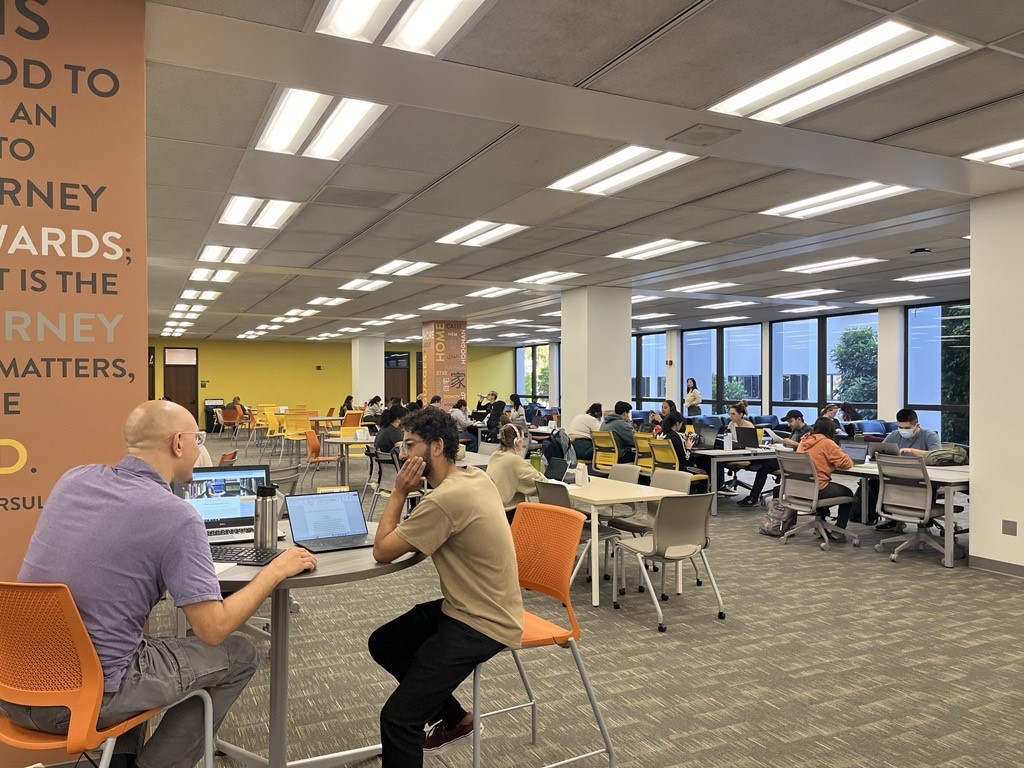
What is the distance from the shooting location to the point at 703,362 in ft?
65.3

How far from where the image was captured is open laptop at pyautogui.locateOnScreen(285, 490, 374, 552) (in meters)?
2.82

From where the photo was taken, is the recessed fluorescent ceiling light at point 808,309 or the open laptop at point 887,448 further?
the recessed fluorescent ceiling light at point 808,309

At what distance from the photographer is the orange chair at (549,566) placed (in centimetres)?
281

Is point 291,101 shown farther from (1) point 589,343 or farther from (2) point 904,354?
(2) point 904,354

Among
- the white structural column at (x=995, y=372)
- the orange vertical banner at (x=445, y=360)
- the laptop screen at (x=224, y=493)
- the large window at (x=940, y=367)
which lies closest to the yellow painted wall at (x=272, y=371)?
the orange vertical banner at (x=445, y=360)

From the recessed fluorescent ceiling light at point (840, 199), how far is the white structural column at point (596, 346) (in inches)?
187

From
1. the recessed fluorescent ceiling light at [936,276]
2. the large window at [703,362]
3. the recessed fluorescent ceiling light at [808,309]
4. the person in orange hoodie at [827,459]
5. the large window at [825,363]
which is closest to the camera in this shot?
the person in orange hoodie at [827,459]

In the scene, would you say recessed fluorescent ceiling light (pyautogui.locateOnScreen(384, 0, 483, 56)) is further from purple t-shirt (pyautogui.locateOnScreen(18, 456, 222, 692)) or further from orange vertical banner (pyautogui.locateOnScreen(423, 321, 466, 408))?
orange vertical banner (pyautogui.locateOnScreen(423, 321, 466, 408))

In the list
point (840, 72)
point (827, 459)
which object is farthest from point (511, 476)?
point (827, 459)

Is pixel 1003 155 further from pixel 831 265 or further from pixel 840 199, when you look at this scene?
pixel 831 265

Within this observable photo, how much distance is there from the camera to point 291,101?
4.18 metres

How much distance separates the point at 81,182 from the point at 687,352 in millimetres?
18685

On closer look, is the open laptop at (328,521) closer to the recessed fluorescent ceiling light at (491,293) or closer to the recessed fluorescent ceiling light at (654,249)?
the recessed fluorescent ceiling light at (654,249)

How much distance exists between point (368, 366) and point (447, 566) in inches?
839
